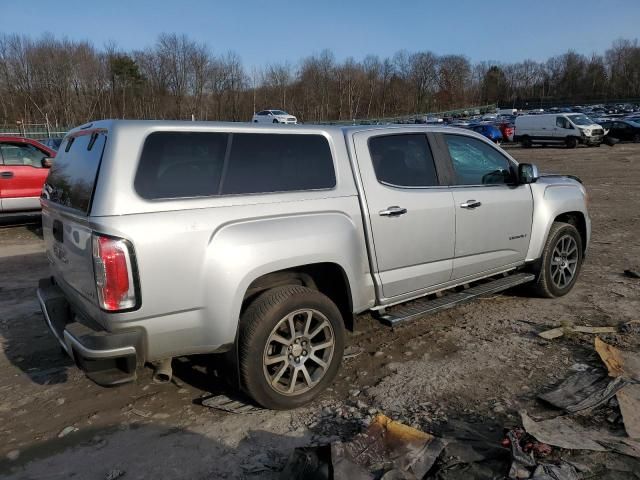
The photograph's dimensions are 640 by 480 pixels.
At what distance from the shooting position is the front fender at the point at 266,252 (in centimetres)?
316

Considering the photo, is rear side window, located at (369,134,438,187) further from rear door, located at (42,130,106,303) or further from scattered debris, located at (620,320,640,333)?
scattered debris, located at (620,320,640,333)

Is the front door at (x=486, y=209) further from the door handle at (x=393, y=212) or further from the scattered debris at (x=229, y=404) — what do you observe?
the scattered debris at (x=229, y=404)

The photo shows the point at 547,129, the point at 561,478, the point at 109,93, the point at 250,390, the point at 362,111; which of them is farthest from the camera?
the point at 362,111

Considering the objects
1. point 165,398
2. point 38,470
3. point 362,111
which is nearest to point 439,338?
point 165,398

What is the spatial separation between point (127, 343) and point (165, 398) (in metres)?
1.06

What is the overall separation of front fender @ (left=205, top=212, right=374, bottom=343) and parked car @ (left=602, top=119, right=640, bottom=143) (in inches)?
1477

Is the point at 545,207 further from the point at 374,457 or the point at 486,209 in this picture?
the point at 374,457

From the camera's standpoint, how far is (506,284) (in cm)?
510

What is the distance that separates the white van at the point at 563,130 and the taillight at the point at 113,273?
3295cm

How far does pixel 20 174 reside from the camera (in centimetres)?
982

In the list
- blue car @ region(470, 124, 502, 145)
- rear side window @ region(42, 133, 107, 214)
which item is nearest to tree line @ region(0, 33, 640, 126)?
blue car @ region(470, 124, 502, 145)

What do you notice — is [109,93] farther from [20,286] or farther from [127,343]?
[127,343]

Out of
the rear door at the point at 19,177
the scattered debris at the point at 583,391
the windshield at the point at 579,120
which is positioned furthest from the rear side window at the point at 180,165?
the windshield at the point at 579,120

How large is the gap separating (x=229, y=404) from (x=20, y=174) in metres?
8.24
